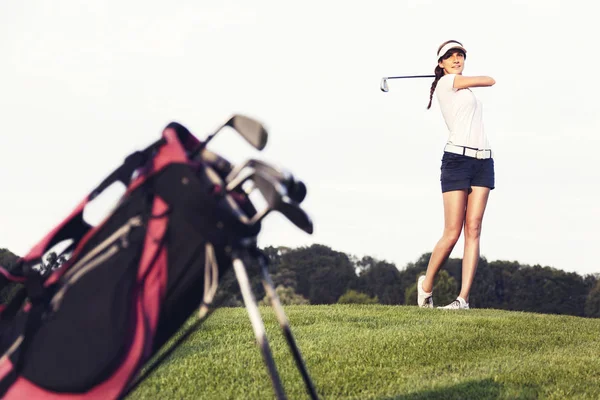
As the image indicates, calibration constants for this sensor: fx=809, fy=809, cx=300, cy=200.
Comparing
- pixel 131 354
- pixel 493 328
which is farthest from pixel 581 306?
pixel 131 354

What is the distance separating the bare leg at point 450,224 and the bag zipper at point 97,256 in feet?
19.6

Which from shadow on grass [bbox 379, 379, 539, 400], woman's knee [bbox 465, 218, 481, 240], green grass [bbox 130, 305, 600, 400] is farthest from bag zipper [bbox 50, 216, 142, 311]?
woman's knee [bbox 465, 218, 481, 240]

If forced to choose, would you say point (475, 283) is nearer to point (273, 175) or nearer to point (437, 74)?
point (437, 74)

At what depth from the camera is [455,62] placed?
Answer: 8672mm

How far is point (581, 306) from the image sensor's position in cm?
7762

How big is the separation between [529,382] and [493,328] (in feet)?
8.18

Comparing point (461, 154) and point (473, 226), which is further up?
point (461, 154)

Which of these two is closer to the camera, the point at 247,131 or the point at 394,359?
the point at 247,131

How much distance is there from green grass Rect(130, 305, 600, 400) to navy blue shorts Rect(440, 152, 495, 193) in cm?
142

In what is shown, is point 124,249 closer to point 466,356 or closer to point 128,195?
point 128,195

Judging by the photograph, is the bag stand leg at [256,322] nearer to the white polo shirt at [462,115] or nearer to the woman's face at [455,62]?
the white polo shirt at [462,115]

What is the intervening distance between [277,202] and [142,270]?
62 centimetres

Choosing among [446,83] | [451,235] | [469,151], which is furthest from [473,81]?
[451,235]

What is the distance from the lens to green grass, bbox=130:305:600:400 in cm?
539
